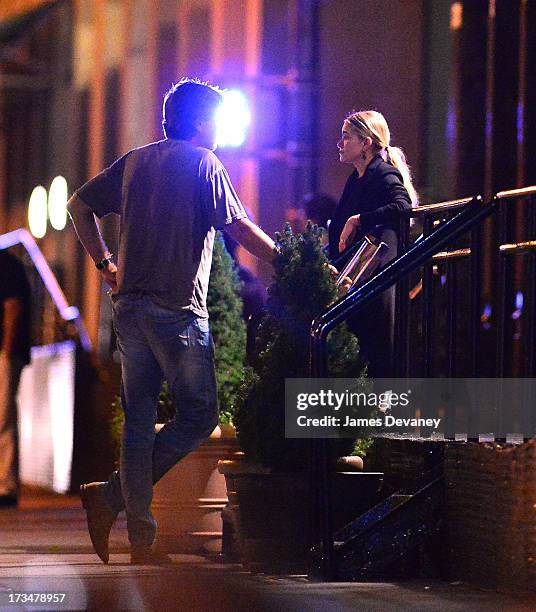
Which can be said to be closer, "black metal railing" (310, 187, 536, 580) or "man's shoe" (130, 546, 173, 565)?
"black metal railing" (310, 187, 536, 580)

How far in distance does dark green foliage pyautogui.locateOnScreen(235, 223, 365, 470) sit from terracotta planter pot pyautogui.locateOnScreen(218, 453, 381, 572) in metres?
0.10

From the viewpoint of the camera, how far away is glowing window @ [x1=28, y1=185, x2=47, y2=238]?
61.8ft

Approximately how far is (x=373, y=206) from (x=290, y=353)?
4.37 feet

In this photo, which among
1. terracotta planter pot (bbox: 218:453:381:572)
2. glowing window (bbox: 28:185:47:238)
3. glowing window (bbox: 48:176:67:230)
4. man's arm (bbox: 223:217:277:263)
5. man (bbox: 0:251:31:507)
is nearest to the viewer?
man's arm (bbox: 223:217:277:263)

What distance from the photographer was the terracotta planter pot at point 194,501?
7922 mm

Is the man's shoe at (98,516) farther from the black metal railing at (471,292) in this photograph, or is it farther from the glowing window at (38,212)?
the glowing window at (38,212)

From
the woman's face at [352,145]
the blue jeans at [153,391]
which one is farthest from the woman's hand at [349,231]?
the blue jeans at [153,391]

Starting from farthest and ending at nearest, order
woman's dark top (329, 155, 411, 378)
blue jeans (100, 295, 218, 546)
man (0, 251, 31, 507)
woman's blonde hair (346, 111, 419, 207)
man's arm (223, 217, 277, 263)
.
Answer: man (0, 251, 31, 507)
woman's blonde hair (346, 111, 419, 207)
woman's dark top (329, 155, 411, 378)
man's arm (223, 217, 277, 263)
blue jeans (100, 295, 218, 546)

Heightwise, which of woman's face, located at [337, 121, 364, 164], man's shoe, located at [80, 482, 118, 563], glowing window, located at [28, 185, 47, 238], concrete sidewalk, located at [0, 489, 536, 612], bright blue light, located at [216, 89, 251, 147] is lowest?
concrete sidewalk, located at [0, 489, 536, 612]

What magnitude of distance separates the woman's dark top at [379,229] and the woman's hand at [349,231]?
27mm

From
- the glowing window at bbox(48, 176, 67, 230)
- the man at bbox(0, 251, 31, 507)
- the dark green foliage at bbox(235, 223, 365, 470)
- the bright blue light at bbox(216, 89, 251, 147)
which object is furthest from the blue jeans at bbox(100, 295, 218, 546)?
the glowing window at bbox(48, 176, 67, 230)

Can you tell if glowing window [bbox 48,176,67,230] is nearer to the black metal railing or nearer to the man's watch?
the man's watch

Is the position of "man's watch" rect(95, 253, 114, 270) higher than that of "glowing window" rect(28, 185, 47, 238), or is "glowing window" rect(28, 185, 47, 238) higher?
"glowing window" rect(28, 185, 47, 238)

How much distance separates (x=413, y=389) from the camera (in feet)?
25.0
